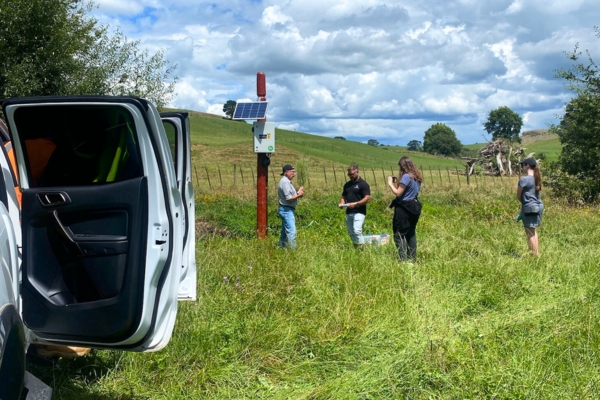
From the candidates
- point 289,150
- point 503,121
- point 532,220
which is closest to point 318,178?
point 289,150

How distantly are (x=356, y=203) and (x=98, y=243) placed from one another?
586 cm

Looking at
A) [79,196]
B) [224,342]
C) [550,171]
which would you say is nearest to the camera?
[79,196]

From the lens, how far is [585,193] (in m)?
16.0

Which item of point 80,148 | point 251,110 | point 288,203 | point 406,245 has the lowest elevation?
point 406,245

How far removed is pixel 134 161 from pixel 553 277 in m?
5.38

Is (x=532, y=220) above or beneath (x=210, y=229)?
above

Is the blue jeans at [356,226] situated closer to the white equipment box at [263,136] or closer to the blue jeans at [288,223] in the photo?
the blue jeans at [288,223]

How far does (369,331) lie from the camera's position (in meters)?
5.02

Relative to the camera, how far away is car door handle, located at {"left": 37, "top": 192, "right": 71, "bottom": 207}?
10.3 feet

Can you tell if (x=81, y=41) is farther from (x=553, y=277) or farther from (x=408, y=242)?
(x=553, y=277)


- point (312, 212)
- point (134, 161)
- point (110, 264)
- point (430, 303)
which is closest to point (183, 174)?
point (134, 161)

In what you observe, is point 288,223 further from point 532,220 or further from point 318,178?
point 318,178

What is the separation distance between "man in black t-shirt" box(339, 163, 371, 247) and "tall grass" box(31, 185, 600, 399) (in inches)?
30.7

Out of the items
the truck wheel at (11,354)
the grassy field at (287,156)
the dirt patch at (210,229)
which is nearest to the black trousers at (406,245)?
the dirt patch at (210,229)
